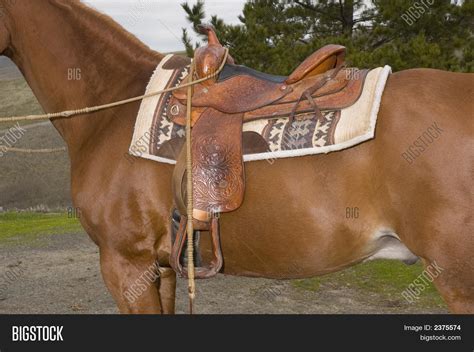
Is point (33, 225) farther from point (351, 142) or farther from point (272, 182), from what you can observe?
point (351, 142)

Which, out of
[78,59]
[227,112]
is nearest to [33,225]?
[78,59]

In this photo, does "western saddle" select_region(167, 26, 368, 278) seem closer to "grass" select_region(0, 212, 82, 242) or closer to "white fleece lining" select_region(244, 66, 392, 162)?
"white fleece lining" select_region(244, 66, 392, 162)

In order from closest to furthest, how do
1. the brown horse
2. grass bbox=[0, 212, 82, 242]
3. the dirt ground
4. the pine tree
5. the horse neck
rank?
1. the brown horse
2. the horse neck
3. the dirt ground
4. the pine tree
5. grass bbox=[0, 212, 82, 242]

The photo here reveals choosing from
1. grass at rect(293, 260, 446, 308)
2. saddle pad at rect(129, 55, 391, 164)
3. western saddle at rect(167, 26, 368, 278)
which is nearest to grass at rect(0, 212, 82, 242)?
grass at rect(293, 260, 446, 308)

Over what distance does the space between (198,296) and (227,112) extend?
3.89 meters

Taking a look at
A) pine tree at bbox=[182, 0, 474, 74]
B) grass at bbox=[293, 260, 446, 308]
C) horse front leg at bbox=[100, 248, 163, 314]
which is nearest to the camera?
horse front leg at bbox=[100, 248, 163, 314]

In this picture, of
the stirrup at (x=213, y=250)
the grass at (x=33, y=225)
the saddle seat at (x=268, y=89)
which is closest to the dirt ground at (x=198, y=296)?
the grass at (x=33, y=225)

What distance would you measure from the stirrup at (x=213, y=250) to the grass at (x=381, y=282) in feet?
11.9

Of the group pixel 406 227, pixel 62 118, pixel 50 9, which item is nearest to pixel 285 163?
pixel 406 227

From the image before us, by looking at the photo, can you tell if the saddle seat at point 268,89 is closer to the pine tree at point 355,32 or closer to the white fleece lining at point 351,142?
the white fleece lining at point 351,142

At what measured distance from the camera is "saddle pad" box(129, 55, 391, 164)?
2488 millimetres

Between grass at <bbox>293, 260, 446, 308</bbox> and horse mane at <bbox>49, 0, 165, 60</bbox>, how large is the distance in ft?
13.3

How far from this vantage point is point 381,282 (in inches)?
256
